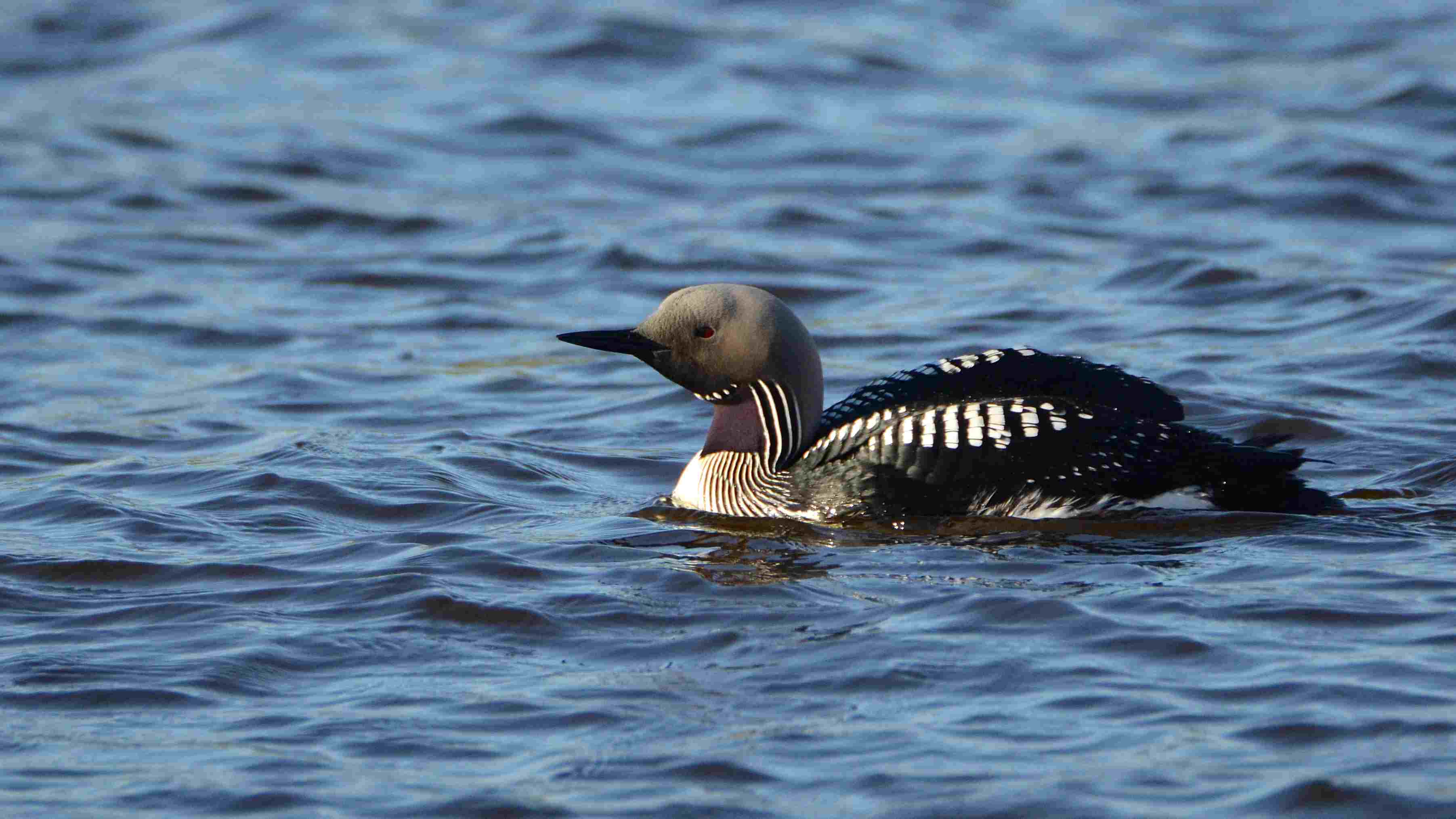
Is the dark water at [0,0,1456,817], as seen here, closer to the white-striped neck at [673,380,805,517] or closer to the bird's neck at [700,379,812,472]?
the white-striped neck at [673,380,805,517]

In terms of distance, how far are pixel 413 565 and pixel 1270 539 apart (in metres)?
2.24

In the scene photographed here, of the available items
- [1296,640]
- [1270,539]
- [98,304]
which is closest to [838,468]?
[1270,539]

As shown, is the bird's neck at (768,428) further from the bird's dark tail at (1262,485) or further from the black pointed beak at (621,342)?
the bird's dark tail at (1262,485)

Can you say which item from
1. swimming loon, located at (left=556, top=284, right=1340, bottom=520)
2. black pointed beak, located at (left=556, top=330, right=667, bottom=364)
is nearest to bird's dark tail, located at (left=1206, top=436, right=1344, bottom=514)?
swimming loon, located at (left=556, top=284, right=1340, bottom=520)

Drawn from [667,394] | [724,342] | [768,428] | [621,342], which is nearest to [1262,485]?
[768,428]

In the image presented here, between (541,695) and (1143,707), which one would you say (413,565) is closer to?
(541,695)

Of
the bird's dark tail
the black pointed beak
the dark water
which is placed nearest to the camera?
the dark water

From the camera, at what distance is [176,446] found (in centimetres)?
695

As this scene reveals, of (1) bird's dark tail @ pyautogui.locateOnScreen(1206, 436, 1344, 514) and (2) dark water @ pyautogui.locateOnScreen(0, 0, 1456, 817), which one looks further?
(1) bird's dark tail @ pyautogui.locateOnScreen(1206, 436, 1344, 514)

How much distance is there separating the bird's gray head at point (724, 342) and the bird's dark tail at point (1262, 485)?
1149 millimetres

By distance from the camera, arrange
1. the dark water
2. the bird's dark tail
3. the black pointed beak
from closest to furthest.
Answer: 1. the dark water
2. the bird's dark tail
3. the black pointed beak

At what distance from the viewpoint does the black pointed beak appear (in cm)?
574

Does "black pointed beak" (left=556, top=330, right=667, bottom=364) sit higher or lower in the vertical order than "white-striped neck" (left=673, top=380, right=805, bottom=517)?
higher

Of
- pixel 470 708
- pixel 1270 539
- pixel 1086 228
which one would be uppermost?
pixel 1086 228
